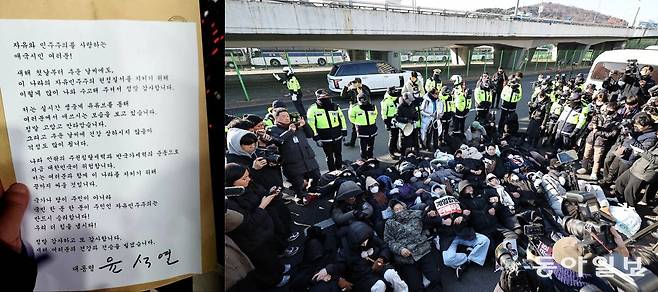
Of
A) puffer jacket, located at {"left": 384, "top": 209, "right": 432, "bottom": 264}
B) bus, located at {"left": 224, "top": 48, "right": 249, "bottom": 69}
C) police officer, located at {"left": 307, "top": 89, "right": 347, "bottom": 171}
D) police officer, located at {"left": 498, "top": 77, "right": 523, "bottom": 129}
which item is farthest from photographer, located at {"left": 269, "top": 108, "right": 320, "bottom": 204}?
police officer, located at {"left": 498, "top": 77, "right": 523, "bottom": 129}

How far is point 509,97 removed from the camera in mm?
3406

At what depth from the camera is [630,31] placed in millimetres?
2396

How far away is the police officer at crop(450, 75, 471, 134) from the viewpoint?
3.67 meters

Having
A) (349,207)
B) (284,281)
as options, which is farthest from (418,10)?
(284,281)

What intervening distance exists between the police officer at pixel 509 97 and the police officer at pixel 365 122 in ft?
4.89

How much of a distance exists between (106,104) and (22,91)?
0.57 ft

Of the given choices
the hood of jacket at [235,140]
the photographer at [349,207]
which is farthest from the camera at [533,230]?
the hood of jacket at [235,140]

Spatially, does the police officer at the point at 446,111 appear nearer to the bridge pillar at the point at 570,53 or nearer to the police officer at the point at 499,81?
the police officer at the point at 499,81

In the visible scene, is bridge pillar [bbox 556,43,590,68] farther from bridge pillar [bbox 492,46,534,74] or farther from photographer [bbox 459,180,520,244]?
photographer [bbox 459,180,520,244]

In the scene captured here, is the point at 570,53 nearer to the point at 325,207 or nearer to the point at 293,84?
the point at 325,207

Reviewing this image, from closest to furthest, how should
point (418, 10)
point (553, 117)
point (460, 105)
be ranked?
point (418, 10) < point (553, 117) < point (460, 105)

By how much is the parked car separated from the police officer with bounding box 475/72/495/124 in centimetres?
66

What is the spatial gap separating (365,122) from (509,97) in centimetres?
168

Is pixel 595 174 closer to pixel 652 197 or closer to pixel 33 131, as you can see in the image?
pixel 652 197
